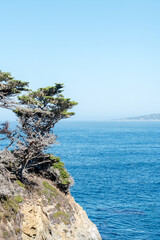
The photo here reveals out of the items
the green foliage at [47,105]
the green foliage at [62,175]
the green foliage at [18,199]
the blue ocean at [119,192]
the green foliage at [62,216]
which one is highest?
the green foliage at [47,105]

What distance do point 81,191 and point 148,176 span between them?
60.5 ft

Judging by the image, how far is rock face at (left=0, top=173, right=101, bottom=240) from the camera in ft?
69.3

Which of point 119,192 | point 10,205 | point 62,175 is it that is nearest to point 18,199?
point 10,205

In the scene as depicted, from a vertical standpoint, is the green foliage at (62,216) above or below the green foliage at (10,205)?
below

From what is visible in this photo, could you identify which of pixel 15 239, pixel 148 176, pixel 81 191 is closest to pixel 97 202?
pixel 81 191

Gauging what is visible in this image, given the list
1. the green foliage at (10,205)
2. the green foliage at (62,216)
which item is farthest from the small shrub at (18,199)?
the green foliage at (62,216)

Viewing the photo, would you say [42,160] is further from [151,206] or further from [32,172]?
[151,206]

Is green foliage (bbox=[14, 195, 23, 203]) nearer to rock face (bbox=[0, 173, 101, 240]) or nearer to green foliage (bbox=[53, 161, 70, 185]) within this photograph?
rock face (bbox=[0, 173, 101, 240])

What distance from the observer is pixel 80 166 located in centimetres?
6575

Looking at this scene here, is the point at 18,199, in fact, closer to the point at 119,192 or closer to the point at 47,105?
the point at 47,105

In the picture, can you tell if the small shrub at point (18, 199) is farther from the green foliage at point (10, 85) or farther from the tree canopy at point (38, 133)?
the green foliage at point (10, 85)

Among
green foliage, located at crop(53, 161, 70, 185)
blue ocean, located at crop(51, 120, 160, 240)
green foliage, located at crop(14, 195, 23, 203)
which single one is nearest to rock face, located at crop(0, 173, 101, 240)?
green foliage, located at crop(14, 195, 23, 203)

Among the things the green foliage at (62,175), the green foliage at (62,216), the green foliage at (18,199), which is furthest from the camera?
the green foliage at (62,175)

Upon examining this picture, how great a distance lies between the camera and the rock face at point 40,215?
2112 cm
